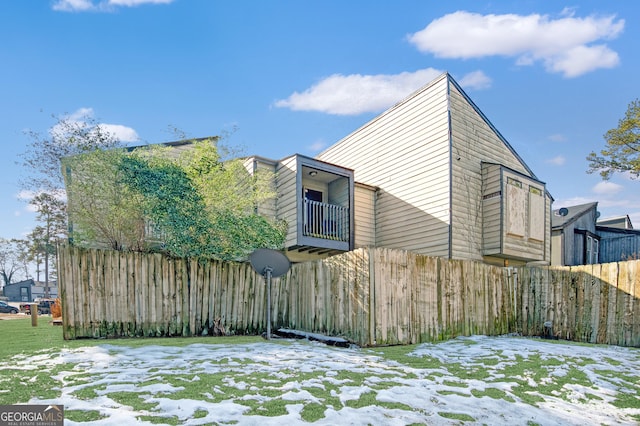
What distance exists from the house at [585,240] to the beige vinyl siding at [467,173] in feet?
26.7

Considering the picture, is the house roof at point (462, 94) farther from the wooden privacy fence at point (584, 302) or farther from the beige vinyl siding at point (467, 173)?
the wooden privacy fence at point (584, 302)

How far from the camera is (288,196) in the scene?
1212cm

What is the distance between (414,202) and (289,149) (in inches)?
176

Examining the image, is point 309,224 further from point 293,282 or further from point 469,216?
point 469,216

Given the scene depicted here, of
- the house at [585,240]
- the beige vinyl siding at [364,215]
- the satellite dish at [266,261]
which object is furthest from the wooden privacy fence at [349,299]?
the house at [585,240]

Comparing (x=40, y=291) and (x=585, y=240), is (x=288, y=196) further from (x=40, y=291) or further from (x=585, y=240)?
(x=40, y=291)

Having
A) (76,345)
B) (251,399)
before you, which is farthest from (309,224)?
(251,399)

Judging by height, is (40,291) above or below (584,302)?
below

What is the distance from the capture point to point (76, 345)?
592cm

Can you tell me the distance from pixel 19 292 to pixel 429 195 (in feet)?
198

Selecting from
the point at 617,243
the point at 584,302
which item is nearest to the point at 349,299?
the point at 584,302

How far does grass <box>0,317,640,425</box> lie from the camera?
3.12 metres

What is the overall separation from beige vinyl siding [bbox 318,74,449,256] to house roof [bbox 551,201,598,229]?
32.3ft

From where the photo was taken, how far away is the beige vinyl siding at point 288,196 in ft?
38.7
